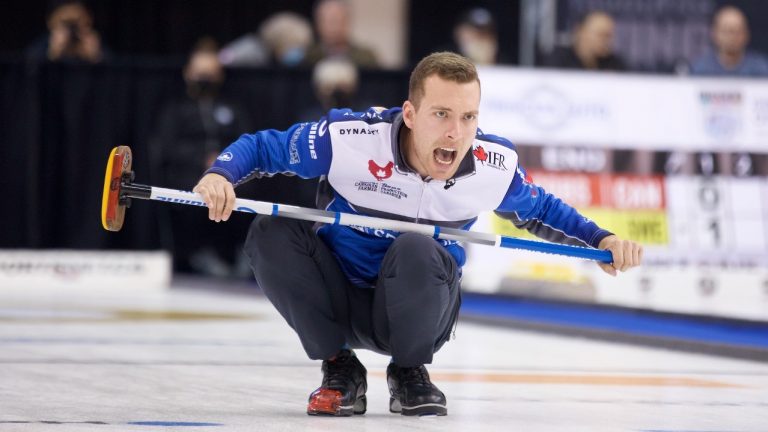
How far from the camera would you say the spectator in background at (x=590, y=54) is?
8570mm

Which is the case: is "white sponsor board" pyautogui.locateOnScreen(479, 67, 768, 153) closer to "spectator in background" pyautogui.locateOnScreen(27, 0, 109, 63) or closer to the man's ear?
"spectator in background" pyautogui.locateOnScreen(27, 0, 109, 63)

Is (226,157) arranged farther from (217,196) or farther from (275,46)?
(275,46)

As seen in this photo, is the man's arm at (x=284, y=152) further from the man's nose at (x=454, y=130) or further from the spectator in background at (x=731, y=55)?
the spectator in background at (x=731, y=55)

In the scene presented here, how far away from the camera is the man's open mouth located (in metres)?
3.49

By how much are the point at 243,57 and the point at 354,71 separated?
1.31 m

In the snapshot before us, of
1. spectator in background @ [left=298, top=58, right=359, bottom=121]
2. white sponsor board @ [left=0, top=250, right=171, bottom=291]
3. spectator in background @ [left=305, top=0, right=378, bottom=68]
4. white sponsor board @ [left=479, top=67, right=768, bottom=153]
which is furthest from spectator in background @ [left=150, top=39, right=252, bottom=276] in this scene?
white sponsor board @ [left=479, top=67, right=768, bottom=153]

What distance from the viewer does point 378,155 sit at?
3613 millimetres

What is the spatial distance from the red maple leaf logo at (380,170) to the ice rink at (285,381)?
633mm

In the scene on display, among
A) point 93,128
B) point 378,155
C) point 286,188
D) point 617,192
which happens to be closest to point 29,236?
point 93,128

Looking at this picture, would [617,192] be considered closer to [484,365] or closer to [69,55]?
[484,365]

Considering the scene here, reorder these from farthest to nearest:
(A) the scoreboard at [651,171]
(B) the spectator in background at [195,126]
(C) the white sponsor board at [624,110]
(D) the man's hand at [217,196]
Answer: (B) the spectator in background at [195,126], (C) the white sponsor board at [624,110], (A) the scoreboard at [651,171], (D) the man's hand at [217,196]

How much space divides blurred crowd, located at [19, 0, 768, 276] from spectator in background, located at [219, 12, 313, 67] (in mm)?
17

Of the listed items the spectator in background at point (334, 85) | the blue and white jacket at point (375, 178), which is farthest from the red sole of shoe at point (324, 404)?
the spectator in background at point (334, 85)

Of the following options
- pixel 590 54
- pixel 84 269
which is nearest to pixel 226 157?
pixel 590 54
